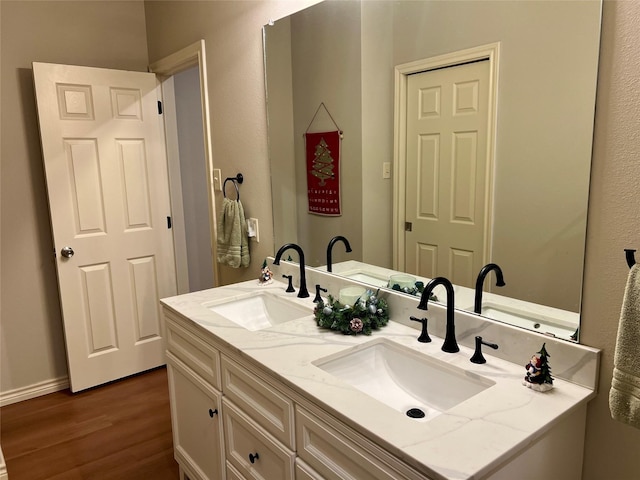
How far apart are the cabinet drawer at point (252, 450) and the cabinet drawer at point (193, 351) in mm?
126

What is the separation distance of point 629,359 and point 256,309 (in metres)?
1.46

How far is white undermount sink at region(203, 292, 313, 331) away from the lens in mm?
1972

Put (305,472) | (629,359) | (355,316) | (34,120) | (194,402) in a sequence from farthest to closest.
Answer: (34,120), (194,402), (355,316), (305,472), (629,359)

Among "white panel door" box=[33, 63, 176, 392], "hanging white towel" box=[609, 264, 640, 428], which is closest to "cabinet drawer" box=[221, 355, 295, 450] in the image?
"hanging white towel" box=[609, 264, 640, 428]

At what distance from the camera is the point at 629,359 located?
0.97 meters

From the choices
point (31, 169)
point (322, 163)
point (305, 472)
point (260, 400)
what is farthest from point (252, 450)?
point (31, 169)

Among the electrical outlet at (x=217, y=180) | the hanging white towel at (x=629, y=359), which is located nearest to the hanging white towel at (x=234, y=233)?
the electrical outlet at (x=217, y=180)

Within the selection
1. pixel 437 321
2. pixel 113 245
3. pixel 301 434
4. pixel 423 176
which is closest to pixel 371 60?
pixel 423 176

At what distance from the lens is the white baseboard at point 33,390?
2885 mm

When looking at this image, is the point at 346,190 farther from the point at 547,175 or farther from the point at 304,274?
the point at 547,175

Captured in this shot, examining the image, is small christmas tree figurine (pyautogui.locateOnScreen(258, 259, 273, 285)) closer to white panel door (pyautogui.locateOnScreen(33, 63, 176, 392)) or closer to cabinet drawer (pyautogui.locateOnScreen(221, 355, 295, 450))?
cabinet drawer (pyautogui.locateOnScreen(221, 355, 295, 450))

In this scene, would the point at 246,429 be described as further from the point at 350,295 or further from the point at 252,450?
the point at 350,295

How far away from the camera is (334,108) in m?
2.00

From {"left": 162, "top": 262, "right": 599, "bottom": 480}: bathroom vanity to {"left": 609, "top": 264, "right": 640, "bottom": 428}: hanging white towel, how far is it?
136 millimetres
